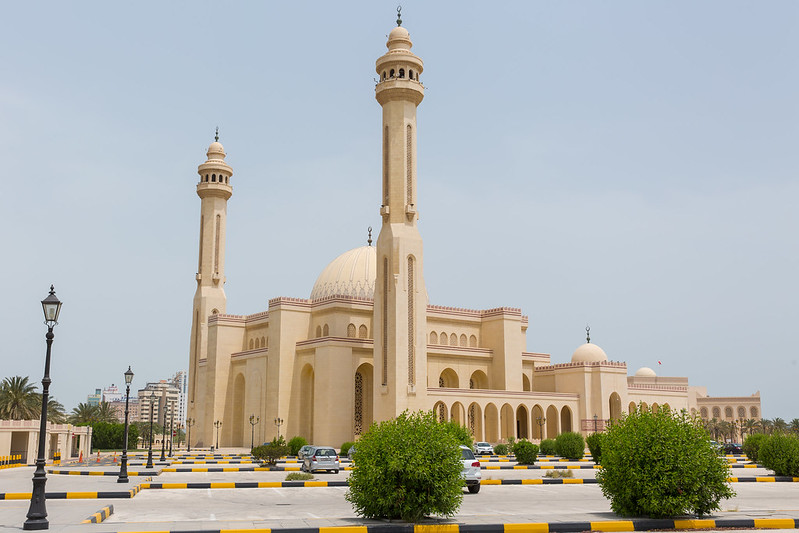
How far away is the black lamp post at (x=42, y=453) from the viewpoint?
1214cm

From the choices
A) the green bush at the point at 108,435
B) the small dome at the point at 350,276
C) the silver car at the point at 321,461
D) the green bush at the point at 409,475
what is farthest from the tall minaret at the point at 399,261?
the green bush at the point at 108,435

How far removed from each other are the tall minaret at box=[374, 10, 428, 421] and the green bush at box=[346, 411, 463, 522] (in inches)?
1297

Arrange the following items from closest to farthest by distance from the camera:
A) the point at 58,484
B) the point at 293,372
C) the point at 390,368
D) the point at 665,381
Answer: the point at 58,484 < the point at 390,368 < the point at 293,372 < the point at 665,381

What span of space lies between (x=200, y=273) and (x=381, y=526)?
172 feet

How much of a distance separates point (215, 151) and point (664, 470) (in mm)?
56331

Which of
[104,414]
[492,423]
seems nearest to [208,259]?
[492,423]

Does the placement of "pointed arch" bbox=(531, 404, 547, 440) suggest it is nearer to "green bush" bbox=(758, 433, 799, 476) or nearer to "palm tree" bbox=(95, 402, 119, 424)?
"green bush" bbox=(758, 433, 799, 476)

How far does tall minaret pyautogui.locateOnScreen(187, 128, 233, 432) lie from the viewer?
6194 centimetres

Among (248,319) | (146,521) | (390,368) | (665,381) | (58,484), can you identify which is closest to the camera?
(146,521)

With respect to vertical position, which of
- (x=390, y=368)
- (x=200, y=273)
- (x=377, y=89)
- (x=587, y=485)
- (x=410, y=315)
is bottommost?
(x=587, y=485)

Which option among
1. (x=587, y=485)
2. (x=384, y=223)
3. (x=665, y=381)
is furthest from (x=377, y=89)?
(x=665, y=381)

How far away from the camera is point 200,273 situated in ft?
204

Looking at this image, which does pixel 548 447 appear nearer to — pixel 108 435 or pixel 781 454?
pixel 781 454

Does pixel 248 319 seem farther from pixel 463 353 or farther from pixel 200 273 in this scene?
pixel 463 353
